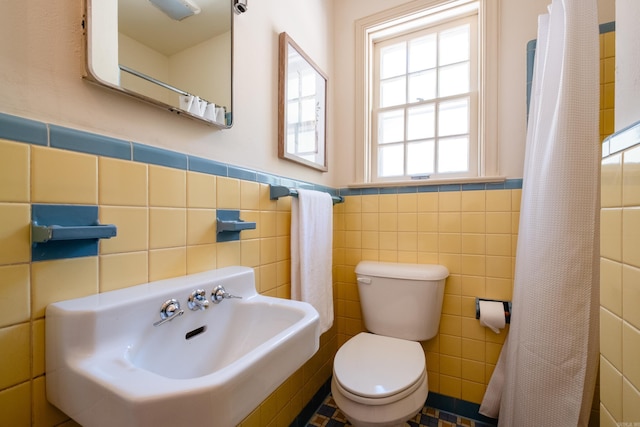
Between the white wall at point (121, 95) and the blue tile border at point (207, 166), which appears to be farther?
the blue tile border at point (207, 166)

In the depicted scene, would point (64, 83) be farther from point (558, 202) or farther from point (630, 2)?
point (558, 202)

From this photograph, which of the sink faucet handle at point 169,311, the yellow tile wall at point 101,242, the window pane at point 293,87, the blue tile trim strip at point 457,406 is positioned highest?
the window pane at point 293,87

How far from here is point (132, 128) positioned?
0.70m

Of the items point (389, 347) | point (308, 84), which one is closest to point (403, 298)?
point (389, 347)

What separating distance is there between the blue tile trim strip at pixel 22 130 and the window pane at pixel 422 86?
170 centimetres

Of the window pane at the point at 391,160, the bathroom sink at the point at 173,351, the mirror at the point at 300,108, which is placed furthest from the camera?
the window pane at the point at 391,160

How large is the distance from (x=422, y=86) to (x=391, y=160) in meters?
0.48

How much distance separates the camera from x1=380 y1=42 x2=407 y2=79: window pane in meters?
1.72

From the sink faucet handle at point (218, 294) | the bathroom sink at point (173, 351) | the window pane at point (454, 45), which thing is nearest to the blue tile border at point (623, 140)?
the bathroom sink at point (173, 351)

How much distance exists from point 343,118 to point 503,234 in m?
1.13

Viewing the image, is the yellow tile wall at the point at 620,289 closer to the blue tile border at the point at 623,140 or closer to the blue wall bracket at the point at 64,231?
the blue tile border at the point at 623,140

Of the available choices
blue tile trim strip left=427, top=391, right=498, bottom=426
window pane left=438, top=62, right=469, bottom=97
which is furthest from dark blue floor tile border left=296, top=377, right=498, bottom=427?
window pane left=438, top=62, right=469, bottom=97

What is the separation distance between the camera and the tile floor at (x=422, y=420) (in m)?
1.37

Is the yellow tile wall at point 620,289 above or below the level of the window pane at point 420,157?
below
